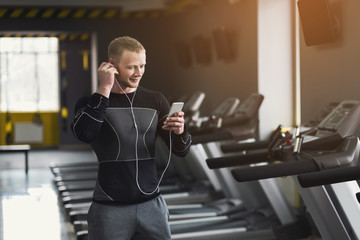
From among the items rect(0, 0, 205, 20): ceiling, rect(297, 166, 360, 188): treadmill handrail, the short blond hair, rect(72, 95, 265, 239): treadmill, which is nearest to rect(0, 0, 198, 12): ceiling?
rect(0, 0, 205, 20): ceiling

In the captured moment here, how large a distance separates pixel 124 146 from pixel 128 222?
283 millimetres

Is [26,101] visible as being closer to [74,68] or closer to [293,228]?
[74,68]

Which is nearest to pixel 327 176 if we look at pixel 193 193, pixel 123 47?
pixel 123 47

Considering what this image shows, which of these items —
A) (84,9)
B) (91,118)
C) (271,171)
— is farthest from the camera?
(84,9)

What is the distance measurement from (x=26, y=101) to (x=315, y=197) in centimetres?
999

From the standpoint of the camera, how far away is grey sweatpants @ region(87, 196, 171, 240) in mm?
2334

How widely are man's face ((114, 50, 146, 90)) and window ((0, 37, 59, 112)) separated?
1030 centimetres

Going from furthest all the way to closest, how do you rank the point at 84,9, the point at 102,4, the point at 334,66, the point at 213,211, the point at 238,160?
1. the point at 84,9
2. the point at 102,4
3. the point at 213,211
4. the point at 334,66
5. the point at 238,160

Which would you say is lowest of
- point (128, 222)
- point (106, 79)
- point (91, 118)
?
point (128, 222)

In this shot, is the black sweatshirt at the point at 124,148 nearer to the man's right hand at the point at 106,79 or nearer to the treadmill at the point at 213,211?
the man's right hand at the point at 106,79

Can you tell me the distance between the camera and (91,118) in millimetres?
2262

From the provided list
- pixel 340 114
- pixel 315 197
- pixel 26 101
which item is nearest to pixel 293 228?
pixel 340 114

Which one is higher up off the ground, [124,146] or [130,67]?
[130,67]

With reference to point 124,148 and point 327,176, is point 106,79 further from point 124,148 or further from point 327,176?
point 327,176
